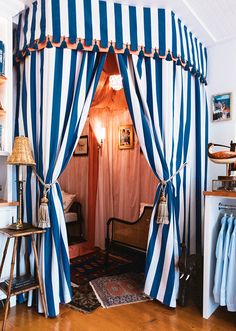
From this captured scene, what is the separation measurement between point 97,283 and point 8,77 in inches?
91.1

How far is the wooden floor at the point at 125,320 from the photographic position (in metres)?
2.09

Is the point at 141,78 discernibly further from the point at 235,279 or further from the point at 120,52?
the point at 235,279

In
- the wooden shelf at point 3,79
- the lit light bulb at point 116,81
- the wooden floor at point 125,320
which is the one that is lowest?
the wooden floor at point 125,320

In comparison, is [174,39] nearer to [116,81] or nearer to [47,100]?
[116,81]

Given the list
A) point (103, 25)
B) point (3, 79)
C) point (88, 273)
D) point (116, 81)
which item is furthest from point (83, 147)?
point (103, 25)

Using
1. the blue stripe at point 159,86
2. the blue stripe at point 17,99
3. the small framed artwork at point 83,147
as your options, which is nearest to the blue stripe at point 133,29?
the blue stripe at point 159,86

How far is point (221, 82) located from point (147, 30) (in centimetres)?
117

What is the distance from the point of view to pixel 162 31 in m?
2.41

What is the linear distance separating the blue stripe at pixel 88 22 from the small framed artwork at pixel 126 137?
5.85 feet

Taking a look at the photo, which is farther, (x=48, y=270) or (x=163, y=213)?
(x=163, y=213)

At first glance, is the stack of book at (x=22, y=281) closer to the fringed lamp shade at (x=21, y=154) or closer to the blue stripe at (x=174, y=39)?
the fringed lamp shade at (x=21, y=154)

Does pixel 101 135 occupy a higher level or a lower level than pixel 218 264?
higher

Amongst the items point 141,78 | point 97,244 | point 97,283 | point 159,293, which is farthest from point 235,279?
point 97,244

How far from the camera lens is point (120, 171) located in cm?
405
